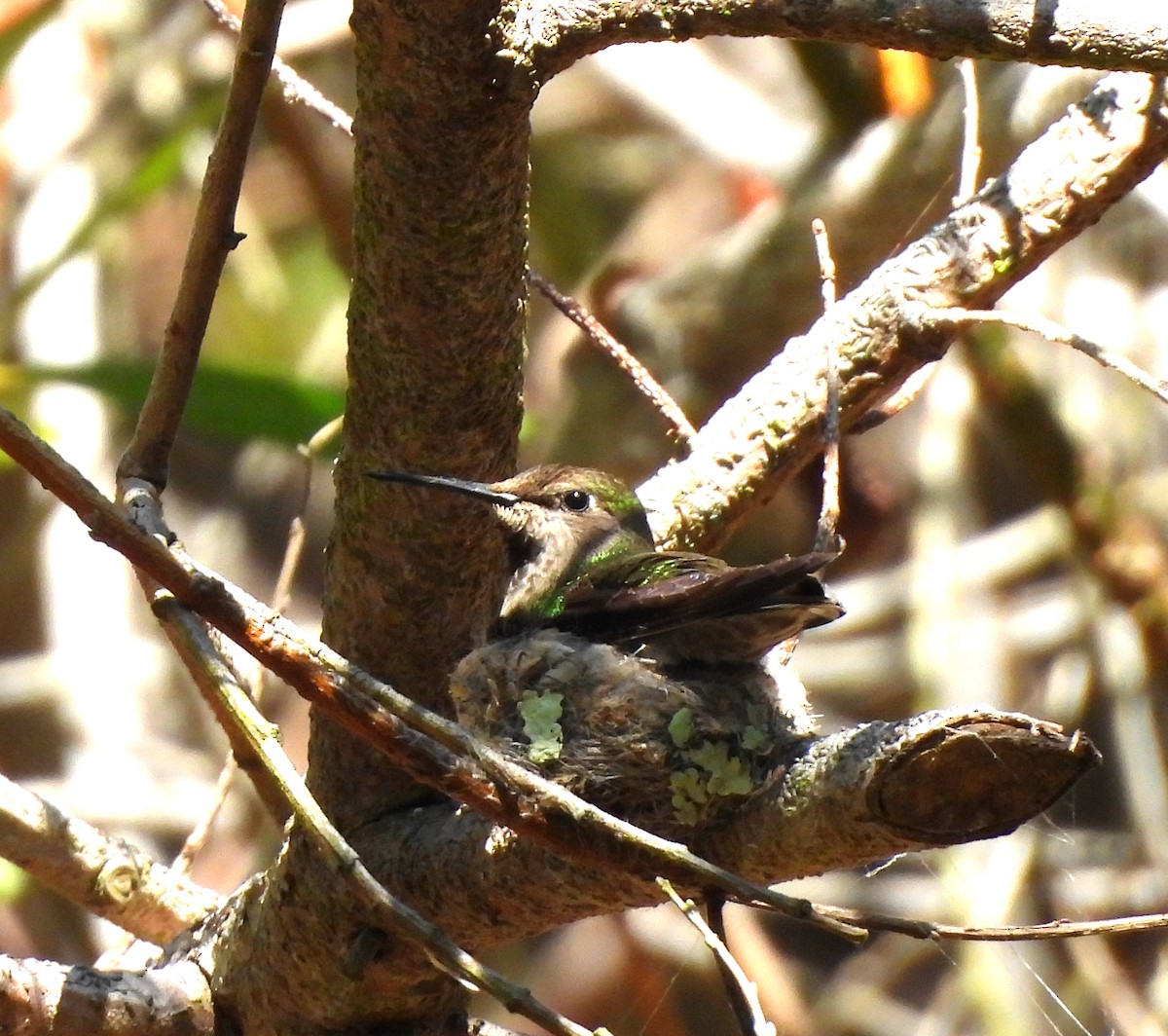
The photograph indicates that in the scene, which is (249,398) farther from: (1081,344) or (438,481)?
(1081,344)

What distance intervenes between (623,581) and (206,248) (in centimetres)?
86

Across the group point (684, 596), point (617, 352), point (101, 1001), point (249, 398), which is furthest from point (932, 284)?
point (249, 398)

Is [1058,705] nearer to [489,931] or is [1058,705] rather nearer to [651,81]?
[651,81]

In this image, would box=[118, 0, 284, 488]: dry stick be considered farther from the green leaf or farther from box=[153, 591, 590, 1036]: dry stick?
the green leaf

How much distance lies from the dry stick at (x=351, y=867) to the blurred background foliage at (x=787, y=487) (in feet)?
6.99

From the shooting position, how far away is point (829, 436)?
1.97m

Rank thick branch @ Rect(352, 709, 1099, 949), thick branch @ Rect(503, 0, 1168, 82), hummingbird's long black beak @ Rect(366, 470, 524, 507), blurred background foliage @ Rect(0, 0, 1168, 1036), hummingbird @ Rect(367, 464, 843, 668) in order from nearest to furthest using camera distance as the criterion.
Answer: thick branch @ Rect(352, 709, 1099, 949), thick branch @ Rect(503, 0, 1168, 82), hummingbird's long black beak @ Rect(366, 470, 524, 507), hummingbird @ Rect(367, 464, 843, 668), blurred background foliage @ Rect(0, 0, 1168, 1036)

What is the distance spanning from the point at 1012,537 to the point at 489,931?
144 inches

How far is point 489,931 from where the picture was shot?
1.71 m

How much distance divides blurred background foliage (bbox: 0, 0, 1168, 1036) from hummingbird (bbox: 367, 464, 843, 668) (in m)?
0.83

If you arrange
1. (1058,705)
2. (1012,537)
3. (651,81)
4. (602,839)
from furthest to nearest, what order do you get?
(651,81) < (1012,537) < (1058,705) < (602,839)

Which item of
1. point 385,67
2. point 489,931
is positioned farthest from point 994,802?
point 385,67

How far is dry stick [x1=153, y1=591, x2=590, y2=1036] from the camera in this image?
116 cm

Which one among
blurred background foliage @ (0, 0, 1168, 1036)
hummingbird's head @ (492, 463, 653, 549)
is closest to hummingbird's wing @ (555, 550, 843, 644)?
hummingbird's head @ (492, 463, 653, 549)
